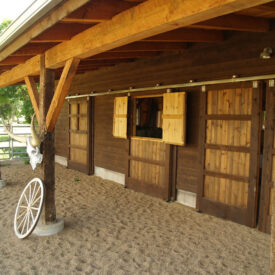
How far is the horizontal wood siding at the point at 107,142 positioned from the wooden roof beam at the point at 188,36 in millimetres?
2963

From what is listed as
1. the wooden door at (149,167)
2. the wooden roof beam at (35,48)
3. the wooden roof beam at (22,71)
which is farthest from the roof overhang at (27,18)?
the wooden door at (149,167)

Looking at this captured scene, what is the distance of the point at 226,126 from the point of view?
163 inches

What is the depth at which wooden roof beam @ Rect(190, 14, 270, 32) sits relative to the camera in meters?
3.00

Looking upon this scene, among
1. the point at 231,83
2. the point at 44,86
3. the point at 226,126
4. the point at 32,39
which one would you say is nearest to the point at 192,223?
the point at 226,126

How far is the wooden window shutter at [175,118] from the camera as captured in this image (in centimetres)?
462

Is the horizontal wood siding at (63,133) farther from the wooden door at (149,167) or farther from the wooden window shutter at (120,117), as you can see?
the wooden door at (149,167)

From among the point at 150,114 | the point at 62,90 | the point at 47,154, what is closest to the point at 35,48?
the point at 62,90

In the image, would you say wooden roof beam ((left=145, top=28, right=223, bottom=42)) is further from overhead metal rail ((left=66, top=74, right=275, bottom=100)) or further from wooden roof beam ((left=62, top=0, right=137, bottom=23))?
wooden roof beam ((left=62, top=0, right=137, bottom=23))

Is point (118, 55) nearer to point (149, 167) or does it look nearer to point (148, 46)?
point (148, 46)

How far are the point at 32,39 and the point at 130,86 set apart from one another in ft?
9.73

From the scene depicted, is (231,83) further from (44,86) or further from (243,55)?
(44,86)

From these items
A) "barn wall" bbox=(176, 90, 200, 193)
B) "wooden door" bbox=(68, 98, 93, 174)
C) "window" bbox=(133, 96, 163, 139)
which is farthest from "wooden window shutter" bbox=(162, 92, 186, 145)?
"wooden door" bbox=(68, 98, 93, 174)

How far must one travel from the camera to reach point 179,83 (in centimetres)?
486

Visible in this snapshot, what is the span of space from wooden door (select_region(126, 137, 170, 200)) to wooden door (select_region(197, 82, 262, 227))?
0.84 metres
